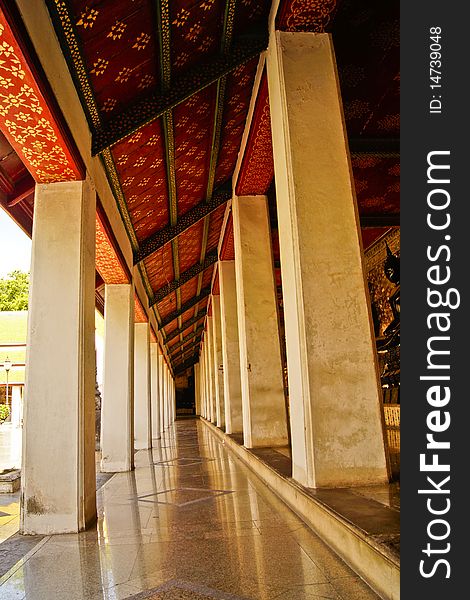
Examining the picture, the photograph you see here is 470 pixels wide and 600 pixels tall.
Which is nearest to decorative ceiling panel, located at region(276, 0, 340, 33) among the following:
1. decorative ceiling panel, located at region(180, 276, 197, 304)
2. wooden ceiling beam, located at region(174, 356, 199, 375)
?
decorative ceiling panel, located at region(180, 276, 197, 304)

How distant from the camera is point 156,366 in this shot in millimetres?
14258

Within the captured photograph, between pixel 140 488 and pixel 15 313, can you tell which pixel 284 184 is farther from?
pixel 15 313

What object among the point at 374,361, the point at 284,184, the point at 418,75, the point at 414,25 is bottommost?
the point at 374,361

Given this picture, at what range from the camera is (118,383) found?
7.16 m

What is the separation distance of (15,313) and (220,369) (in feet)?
60.0

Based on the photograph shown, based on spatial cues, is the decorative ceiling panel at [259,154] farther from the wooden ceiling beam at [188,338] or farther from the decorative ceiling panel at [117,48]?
the wooden ceiling beam at [188,338]

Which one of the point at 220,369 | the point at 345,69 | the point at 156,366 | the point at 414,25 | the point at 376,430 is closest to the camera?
the point at 414,25

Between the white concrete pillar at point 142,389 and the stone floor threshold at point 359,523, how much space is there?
6030 millimetres

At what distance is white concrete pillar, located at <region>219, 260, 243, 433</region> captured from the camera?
930cm

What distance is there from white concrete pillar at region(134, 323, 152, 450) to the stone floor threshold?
6030 millimetres

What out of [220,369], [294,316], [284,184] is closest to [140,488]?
[294,316]

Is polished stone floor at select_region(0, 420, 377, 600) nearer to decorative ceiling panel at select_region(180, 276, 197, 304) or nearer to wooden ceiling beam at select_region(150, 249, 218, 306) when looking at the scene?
wooden ceiling beam at select_region(150, 249, 218, 306)

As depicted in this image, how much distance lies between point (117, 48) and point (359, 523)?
3532 mm

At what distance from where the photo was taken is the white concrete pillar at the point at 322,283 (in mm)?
3518
